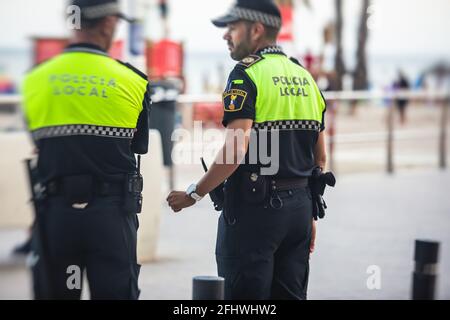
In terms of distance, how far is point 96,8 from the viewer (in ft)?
14.2

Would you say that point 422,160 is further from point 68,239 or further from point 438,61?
point 438,61

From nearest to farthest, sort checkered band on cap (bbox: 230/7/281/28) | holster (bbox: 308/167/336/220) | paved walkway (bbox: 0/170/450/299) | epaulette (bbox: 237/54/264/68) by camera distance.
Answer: epaulette (bbox: 237/54/264/68) → checkered band on cap (bbox: 230/7/281/28) → holster (bbox: 308/167/336/220) → paved walkway (bbox: 0/170/450/299)

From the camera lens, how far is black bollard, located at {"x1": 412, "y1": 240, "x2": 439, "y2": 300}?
18.3ft

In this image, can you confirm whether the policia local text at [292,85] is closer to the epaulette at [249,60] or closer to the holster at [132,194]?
the epaulette at [249,60]

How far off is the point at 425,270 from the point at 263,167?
4.32ft

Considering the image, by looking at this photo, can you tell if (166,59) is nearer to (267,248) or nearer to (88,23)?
(267,248)

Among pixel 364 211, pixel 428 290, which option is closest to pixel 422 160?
pixel 364 211

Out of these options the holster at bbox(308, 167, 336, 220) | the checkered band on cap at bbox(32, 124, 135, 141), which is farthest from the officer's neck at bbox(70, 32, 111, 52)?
the holster at bbox(308, 167, 336, 220)

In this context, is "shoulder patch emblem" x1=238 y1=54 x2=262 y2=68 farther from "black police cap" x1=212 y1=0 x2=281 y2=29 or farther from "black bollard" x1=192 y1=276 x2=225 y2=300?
"black bollard" x1=192 y1=276 x2=225 y2=300

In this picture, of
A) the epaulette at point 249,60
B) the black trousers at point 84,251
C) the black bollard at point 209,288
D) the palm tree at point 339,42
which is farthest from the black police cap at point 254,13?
the palm tree at point 339,42

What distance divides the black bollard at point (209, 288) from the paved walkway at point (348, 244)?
3.24 metres

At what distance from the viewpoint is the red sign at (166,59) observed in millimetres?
21625

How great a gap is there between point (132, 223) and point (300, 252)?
3.02 ft

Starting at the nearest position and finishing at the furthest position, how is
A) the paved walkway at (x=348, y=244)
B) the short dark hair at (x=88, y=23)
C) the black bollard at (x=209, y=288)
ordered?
the black bollard at (x=209, y=288) → the short dark hair at (x=88, y=23) → the paved walkway at (x=348, y=244)
